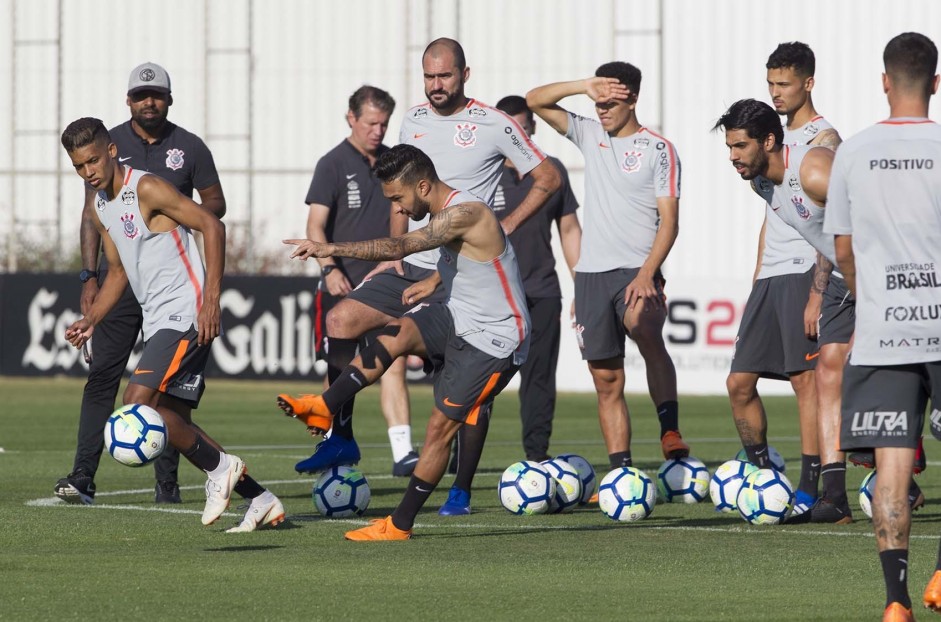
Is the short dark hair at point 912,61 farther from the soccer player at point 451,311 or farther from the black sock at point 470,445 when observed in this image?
the black sock at point 470,445

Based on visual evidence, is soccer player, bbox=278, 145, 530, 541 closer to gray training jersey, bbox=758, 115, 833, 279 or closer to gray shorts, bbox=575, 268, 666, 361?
gray shorts, bbox=575, 268, 666, 361

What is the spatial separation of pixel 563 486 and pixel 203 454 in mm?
2218

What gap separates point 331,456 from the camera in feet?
34.0

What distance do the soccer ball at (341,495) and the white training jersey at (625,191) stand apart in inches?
83.3

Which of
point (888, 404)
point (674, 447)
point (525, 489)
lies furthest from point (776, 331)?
point (888, 404)

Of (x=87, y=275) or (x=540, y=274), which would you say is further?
(x=540, y=274)

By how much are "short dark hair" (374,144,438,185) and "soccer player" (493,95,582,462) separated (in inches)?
151

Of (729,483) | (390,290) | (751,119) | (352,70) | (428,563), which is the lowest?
(428,563)

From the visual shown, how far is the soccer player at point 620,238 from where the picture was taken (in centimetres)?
1087

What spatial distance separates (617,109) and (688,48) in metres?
21.0

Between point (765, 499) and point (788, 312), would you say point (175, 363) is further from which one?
point (788, 312)

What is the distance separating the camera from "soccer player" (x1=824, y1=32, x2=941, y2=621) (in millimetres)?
6480

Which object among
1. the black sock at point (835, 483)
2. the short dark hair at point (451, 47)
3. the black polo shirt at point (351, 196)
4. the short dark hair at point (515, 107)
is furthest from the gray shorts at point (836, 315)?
the black polo shirt at point (351, 196)

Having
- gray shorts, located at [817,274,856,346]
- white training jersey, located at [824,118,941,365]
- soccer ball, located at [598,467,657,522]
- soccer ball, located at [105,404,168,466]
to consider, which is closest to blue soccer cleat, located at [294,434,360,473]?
soccer ball, located at [598,467,657,522]
